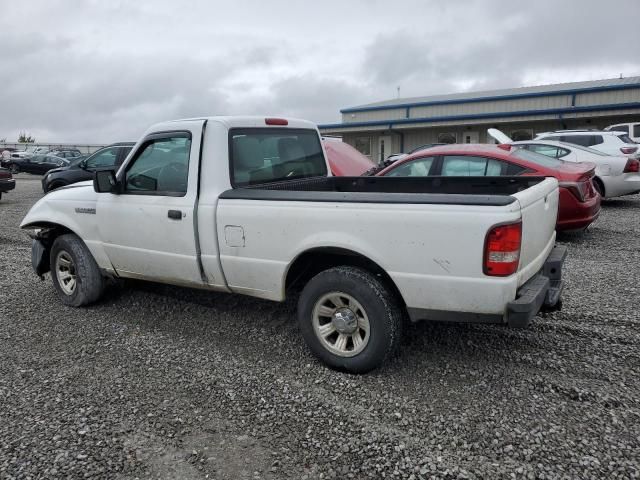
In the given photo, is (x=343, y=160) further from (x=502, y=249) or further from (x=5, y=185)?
(x=5, y=185)

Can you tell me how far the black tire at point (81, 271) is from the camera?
16.7 feet

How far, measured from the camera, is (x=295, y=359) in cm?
400

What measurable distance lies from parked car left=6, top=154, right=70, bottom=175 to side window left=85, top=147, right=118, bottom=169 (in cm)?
1687

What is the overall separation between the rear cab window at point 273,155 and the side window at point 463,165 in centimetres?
290

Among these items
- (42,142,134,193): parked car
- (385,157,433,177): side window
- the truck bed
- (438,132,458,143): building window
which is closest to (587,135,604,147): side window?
(385,157,433,177): side window

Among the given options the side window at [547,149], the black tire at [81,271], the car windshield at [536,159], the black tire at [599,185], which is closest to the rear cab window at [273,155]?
the black tire at [81,271]

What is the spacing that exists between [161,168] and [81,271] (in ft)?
4.95

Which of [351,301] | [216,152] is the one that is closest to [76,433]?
[351,301]

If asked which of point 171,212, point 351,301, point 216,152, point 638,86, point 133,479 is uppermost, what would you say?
point 638,86

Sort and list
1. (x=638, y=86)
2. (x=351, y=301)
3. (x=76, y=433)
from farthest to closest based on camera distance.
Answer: (x=638, y=86) < (x=351, y=301) < (x=76, y=433)

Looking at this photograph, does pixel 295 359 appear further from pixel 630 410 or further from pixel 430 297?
pixel 630 410

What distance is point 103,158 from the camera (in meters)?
14.5

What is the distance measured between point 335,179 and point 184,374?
2442mm

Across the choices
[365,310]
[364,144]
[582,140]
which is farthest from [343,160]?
[364,144]
